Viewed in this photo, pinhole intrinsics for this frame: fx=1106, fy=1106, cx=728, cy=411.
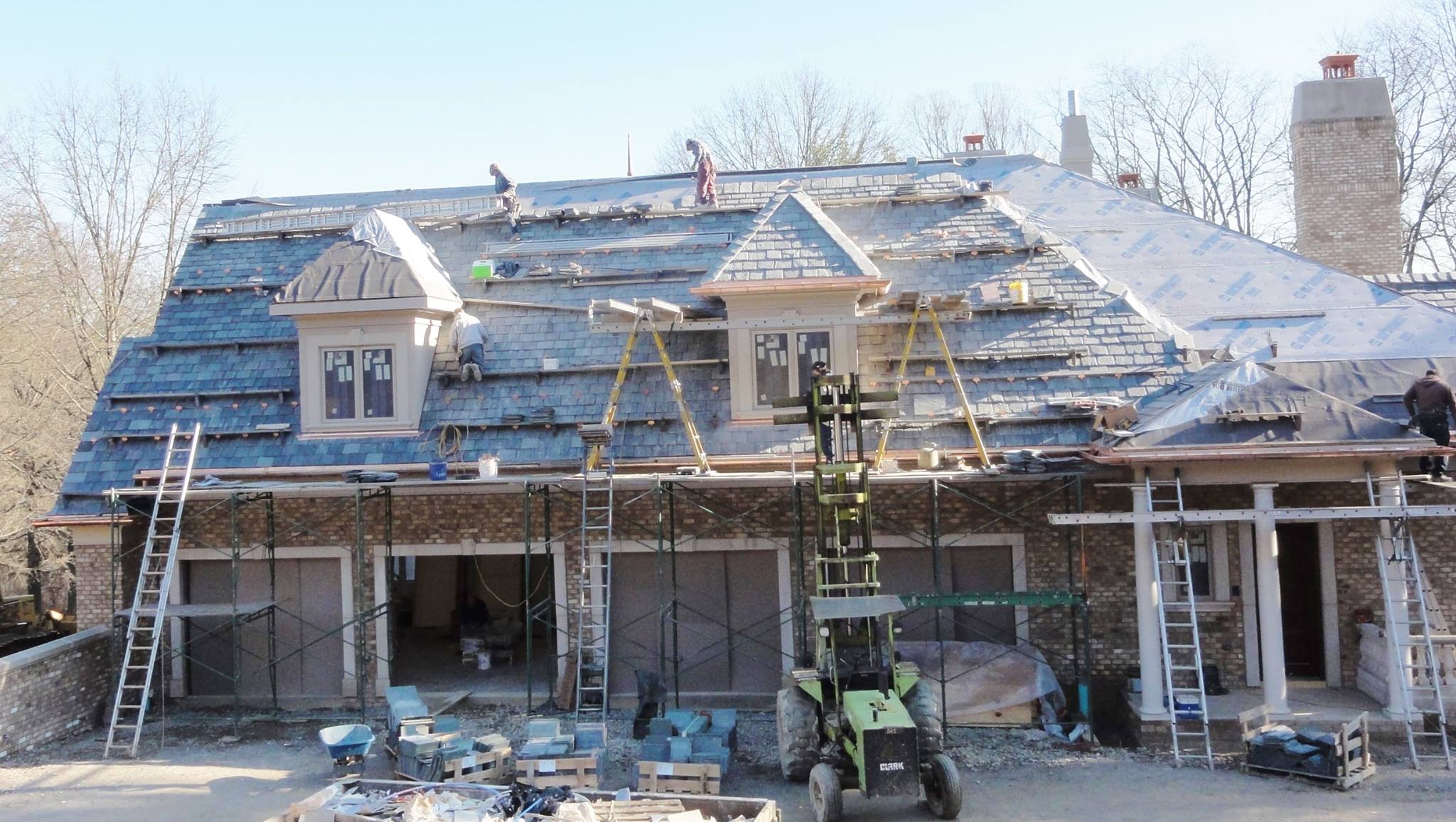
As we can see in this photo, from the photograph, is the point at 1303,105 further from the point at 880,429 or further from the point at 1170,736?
the point at 1170,736

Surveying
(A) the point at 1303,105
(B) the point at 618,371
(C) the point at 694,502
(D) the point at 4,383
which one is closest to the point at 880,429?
(C) the point at 694,502

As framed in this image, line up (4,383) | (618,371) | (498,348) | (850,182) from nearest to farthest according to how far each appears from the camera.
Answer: (618,371) < (498,348) < (850,182) < (4,383)

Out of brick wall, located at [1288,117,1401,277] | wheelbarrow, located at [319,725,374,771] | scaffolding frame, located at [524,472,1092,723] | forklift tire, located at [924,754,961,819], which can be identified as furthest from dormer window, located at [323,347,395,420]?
brick wall, located at [1288,117,1401,277]

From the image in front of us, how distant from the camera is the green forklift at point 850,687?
1041cm

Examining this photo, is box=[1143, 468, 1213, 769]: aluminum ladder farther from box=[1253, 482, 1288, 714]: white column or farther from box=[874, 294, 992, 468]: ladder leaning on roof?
box=[874, 294, 992, 468]: ladder leaning on roof

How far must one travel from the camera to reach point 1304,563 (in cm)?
1517

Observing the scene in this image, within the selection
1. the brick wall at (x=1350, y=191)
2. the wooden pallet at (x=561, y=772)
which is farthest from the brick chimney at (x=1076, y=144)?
the wooden pallet at (x=561, y=772)

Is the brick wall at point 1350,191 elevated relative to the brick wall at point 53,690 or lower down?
elevated

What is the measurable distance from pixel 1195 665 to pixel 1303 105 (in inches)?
488

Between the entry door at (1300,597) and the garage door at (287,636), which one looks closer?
the entry door at (1300,597)

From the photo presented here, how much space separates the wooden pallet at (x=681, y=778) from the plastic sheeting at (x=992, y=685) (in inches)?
141

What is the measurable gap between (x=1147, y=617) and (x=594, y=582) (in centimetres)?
734

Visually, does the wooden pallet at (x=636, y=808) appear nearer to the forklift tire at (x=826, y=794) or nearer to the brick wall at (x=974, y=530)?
the forklift tire at (x=826, y=794)

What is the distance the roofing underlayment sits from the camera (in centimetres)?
1578
